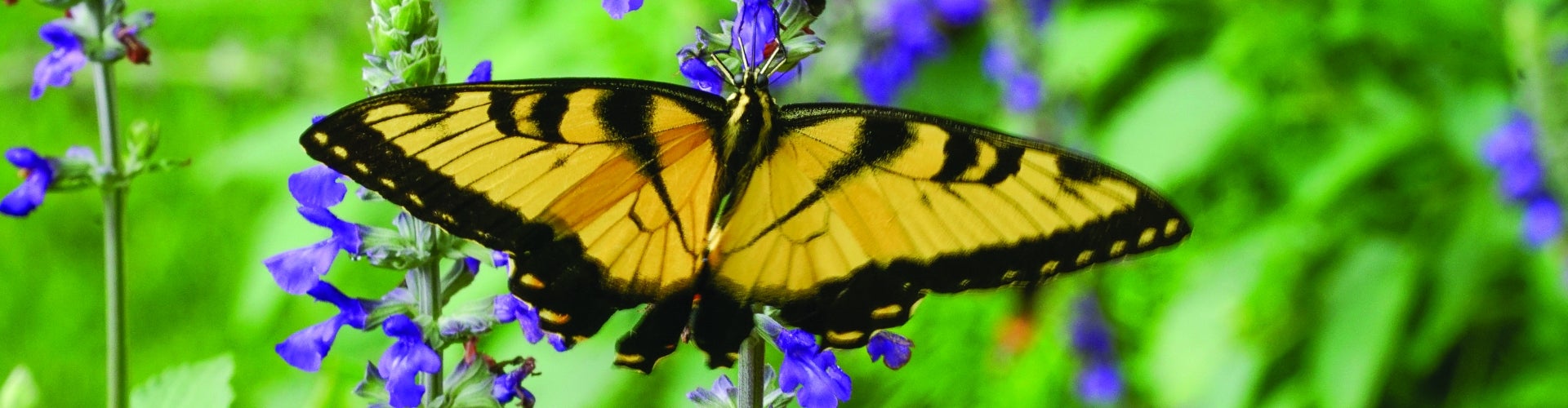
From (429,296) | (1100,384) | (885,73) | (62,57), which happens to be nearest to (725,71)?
(429,296)

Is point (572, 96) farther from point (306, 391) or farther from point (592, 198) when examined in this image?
point (306, 391)

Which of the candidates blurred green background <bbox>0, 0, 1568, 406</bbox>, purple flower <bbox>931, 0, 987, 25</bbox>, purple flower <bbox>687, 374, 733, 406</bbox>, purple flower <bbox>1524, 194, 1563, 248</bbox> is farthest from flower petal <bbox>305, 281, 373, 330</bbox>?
purple flower <bbox>931, 0, 987, 25</bbox>

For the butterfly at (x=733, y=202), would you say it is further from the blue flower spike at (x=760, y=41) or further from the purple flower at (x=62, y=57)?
the purple flower at (x=62, y=57)

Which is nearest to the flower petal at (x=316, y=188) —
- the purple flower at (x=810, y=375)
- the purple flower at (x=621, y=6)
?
the purple flower at (x=621, y=6)

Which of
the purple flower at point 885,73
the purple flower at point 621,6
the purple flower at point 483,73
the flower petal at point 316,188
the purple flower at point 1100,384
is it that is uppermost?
the purple flower at point 621,6

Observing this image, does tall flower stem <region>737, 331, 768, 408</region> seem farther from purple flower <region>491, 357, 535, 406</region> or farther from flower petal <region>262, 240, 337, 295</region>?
flower petal <region>262, 240, 337, 295</region>

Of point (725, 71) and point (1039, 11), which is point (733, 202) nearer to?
point (725, 71)

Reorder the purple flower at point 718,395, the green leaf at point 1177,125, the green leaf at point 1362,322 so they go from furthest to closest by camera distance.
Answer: the green leaf at point 1177,125 → the green leaf at point 1362,322 → the purple flower at point 718,395
